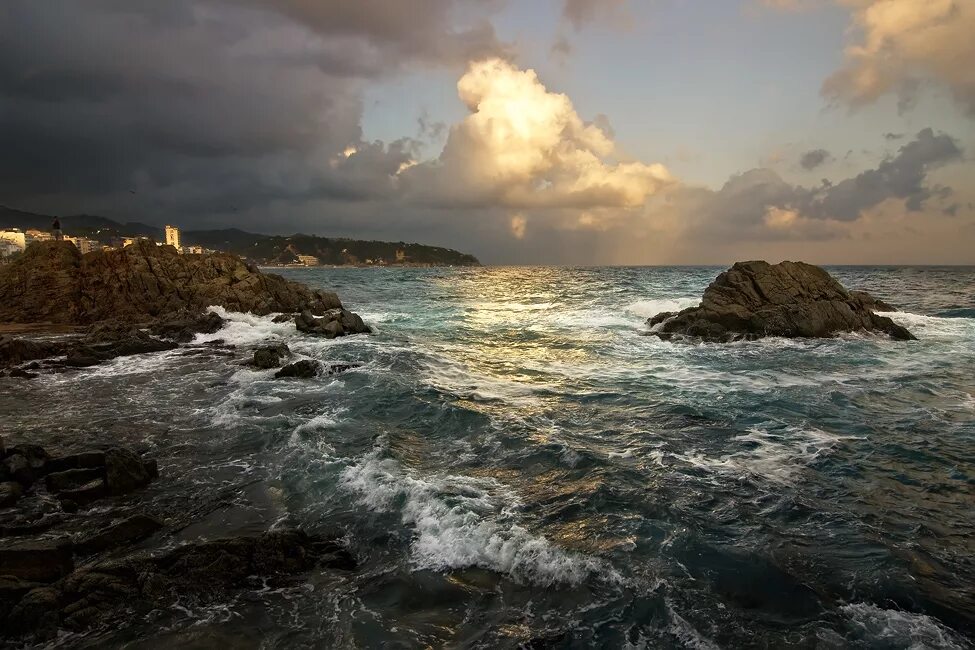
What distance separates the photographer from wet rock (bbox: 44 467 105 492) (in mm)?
10727

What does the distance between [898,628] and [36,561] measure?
12301 millimetres

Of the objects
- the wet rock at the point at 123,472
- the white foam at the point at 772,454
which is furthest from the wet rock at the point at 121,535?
the white foam at the point at 772,454

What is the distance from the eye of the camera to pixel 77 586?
7230 millimetres

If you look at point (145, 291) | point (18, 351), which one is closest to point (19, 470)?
point (18, 351)

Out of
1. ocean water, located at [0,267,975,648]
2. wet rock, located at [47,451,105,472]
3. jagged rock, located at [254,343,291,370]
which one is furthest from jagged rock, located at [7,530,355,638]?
jagged rock, located at [254,343,291,370]

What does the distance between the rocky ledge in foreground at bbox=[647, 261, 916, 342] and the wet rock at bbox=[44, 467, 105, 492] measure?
30276 mm

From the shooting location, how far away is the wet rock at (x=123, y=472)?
1079cm

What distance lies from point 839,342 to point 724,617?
29.2 meters

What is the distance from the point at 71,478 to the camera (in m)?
10.9

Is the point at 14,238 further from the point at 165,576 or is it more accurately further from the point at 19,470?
the point at 165,576

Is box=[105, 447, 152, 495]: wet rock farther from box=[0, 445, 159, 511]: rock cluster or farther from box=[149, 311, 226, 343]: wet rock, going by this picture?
box=[149, 311, 226, 343]: wet rock

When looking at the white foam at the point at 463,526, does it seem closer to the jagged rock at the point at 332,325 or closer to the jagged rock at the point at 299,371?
the jagged rock at the point at 299,371

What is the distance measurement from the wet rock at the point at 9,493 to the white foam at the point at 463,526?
6.28 meters

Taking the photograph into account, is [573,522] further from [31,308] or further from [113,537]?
[31,308]
